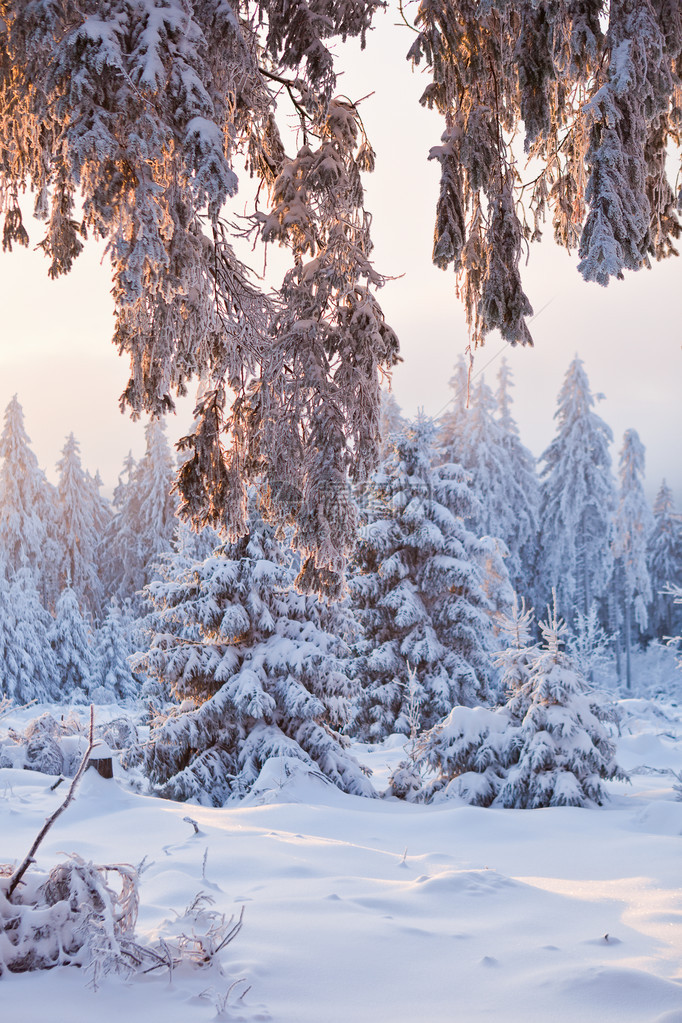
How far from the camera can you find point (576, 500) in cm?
3125

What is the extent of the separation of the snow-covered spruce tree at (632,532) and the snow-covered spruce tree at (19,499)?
917 inches

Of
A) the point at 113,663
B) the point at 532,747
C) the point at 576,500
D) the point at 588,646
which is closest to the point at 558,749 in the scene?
the point at 532,747

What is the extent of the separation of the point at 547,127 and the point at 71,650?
Answer: 26.6 m

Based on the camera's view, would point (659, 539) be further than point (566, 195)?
Yes

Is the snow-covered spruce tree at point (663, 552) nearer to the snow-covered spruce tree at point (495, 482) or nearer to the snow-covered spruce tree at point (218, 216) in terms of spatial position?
the snow-covered spruce tree at point (495, 482)

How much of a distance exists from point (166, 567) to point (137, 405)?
304 inches

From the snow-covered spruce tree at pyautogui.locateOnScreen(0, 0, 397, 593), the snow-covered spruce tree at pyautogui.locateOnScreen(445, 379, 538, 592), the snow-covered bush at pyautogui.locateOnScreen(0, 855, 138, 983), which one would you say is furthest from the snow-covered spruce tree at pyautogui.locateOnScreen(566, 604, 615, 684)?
the snow-covered bush at pyautogui.locateOnScreen(0, 855, 138, 983)

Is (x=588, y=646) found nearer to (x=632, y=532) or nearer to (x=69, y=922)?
(x=632, y=532)

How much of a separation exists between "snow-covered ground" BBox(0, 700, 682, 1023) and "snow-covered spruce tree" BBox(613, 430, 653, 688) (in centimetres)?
2748

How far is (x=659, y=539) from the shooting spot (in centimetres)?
3931

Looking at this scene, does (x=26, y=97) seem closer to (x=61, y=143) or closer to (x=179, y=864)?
(x=61, y=143)

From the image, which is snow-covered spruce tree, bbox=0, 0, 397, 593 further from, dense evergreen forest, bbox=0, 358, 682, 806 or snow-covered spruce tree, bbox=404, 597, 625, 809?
snow-covered spruce tree, bbox=404, 597, 625, 809

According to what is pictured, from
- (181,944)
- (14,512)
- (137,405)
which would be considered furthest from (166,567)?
(14,512)

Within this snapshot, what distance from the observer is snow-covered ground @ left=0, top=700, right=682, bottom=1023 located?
2820 millimetres
